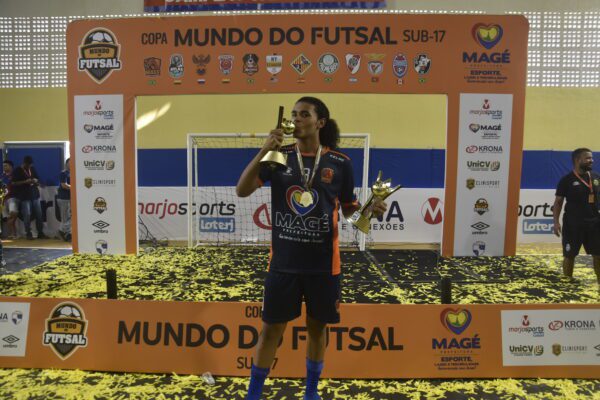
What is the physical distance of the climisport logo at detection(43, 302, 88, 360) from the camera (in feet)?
9.70

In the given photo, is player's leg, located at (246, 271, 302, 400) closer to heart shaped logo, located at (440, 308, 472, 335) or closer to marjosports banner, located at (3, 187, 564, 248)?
heart shaped logo, located at (440, 308, 472, 335)

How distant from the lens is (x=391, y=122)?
33.1ft

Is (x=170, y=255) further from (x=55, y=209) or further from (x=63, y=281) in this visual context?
(x=55, y=209)

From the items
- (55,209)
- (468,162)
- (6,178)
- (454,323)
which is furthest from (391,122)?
(6,178)

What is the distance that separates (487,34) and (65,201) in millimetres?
9151

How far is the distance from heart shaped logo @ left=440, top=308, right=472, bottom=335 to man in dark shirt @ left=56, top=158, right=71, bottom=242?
858 centimetres

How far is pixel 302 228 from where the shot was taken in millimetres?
2207

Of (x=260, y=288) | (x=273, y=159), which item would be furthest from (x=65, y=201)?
(x=273, y=159)

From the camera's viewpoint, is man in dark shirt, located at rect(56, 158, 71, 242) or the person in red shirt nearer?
A: man in dark shirt, located at rect(56, 158, 71, 242)

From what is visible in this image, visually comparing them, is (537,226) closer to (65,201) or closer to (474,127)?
(474,127)

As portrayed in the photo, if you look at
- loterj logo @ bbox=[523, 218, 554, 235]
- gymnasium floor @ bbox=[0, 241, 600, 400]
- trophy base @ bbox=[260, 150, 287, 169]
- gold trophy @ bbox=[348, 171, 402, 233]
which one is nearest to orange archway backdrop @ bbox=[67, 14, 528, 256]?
gymnasium floor @ bbox=[0, 241, 600, 400]

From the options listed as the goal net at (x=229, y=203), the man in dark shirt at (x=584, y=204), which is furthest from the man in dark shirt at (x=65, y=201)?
the man in dark shirt at (x=584, y=204)

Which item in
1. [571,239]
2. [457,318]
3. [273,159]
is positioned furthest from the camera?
[571,239]

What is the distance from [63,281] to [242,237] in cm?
381
